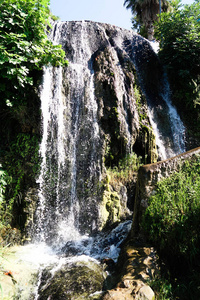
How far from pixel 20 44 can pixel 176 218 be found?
548 cm

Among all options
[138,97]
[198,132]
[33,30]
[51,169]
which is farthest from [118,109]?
[198,132]

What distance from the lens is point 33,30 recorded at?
5711 millimetres

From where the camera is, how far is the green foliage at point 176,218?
2.56 m

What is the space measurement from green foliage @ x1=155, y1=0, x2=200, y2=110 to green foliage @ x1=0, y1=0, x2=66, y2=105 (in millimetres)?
5690

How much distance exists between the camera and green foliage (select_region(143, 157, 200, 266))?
2564 millimetres

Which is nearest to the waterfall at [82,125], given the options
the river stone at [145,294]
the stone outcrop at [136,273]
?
the stone outcrop at [136,273]

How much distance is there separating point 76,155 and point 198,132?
18.3ft

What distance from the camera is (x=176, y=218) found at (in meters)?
2.77

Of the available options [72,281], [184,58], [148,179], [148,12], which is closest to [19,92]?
[148,179]

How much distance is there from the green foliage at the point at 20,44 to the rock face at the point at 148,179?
4230 mm

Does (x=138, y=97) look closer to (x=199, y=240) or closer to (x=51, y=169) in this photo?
(x=51, y=169)

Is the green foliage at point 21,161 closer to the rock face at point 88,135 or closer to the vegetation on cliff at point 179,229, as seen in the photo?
the rock face at point 88,135

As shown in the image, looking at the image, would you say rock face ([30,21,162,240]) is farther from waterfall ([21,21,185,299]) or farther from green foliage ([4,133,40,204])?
green foliage ([4,133,40,204])

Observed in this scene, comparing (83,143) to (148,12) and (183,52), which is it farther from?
(148,12)
